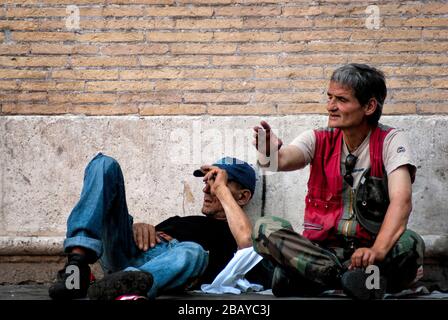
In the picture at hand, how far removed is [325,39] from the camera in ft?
22.6

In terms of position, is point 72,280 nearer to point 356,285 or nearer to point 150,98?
point 356,285

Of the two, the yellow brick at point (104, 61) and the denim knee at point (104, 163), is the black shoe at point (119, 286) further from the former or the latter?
the yellow brick at point (104, 61)

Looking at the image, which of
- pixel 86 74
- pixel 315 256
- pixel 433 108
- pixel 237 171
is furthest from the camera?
pixel 86 74

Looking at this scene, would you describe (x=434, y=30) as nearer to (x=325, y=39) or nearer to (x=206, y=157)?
(x=325, y=39)

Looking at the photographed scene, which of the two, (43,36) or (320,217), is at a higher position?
(43,36)

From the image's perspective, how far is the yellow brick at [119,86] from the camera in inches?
273

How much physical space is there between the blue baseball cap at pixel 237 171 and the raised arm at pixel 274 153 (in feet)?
1.71

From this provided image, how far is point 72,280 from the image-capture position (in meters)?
5.21

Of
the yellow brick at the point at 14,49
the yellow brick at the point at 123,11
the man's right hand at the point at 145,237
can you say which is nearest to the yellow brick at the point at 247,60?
the yellow brick at the point at 123,11

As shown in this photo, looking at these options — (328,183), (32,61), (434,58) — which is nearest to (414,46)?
(434,58)

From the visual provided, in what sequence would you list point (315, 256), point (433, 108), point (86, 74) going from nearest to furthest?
1. point (315, 256)
2. point (433, 108)
3. point (86, 74)

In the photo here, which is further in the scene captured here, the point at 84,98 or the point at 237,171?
the point at 84,98

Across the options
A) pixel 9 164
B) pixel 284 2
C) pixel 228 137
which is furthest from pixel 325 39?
pixel 9 164

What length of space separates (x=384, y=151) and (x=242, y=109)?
53.6 inches
